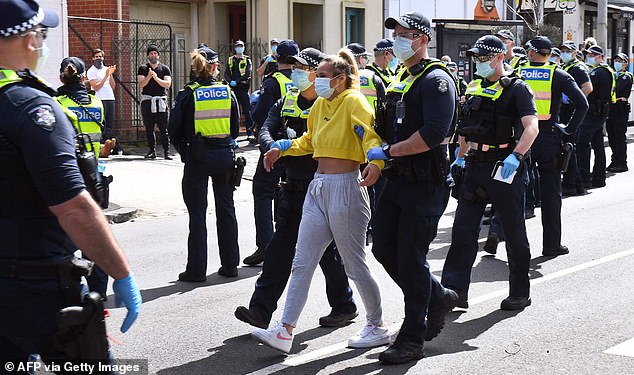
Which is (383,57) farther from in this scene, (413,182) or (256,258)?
(413,182)

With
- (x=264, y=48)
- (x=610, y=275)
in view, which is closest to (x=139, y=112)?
(x=264, y=48)

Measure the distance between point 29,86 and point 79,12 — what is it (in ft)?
53.5

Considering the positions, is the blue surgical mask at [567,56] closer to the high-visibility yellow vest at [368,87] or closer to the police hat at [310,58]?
the high-visibility yellow vest at [368,87]

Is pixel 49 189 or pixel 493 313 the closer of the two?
pixel 49 189

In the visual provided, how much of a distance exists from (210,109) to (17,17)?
4966 millimetres

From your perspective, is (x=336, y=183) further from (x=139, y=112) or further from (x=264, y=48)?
(x=264, y=48)

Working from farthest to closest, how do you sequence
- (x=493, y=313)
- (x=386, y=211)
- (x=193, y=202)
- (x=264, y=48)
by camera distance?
(x=264, y=48)
(x=193, y=202)
(x=493, y=313)
(x=386, y=211)

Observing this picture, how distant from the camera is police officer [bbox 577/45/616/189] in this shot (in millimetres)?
14969

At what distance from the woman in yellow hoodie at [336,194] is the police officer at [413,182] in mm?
154

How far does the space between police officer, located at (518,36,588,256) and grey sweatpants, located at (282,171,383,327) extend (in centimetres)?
391

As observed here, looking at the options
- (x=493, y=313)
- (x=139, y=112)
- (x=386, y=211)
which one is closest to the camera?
(x=386, y=211)

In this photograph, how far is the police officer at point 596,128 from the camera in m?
15.0

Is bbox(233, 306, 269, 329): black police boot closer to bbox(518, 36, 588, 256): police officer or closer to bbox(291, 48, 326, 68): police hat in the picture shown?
bbox(291, 48, 326, 68): police hat

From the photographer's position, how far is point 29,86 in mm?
3557
